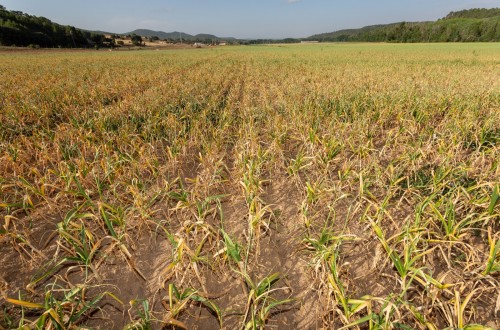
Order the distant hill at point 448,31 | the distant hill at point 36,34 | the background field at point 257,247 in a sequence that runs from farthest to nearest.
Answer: the distant hill at point 448,31, the distant hill at point 36,34, the background field at point 257,247

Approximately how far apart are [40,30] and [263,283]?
306ft

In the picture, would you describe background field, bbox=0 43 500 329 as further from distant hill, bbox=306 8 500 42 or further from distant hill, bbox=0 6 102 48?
distant hill, bbox=306 8 500 42

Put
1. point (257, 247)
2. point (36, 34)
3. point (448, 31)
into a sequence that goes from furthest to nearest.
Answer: point (448, 31) < point (36, 34) < point (257, 247)

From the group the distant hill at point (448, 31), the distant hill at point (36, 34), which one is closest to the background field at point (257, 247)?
the distant hill at point (36, 34)

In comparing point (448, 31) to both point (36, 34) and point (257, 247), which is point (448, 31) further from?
point (36, 34)

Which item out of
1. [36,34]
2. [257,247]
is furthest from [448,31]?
[36,34]

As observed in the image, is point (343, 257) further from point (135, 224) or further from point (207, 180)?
point (135, 224)

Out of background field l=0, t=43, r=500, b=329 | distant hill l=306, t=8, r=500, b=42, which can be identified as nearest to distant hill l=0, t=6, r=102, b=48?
background field l=0, t=43, r=500, b=329

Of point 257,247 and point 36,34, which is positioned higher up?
point 36,34

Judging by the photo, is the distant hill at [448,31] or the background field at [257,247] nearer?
the background field at [257,247]

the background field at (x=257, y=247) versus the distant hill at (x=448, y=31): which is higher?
the distant hill at (x=448, y=31)

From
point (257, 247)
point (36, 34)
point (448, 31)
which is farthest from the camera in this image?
point (448, 31)

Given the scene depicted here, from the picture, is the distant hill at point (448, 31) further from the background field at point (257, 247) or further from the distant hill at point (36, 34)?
the distant hill at point (36, 34)

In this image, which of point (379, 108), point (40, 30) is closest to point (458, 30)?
point (379, 108)
